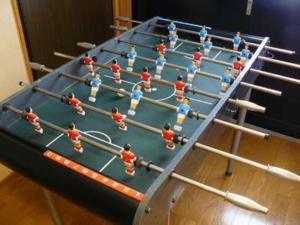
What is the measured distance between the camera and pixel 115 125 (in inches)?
58.6

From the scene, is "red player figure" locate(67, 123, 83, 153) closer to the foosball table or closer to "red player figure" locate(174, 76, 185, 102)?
the foosball table

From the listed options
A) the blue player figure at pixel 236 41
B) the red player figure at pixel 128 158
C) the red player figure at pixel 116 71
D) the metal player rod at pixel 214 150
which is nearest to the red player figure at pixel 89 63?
the red player figure at pixel 116 71

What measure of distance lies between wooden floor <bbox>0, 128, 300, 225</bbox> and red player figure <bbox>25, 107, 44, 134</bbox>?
771mm

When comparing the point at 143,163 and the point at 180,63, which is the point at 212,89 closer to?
the point at 180,63

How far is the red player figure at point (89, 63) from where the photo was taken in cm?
179

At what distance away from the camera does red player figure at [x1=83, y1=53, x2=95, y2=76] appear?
1.79m

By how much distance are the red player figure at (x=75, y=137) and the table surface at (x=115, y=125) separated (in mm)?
20

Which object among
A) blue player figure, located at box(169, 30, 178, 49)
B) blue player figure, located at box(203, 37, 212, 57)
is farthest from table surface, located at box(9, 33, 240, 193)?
blue player figure, located at box(169, 30, 178, 49)

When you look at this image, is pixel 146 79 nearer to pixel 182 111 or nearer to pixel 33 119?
pixel 182 111

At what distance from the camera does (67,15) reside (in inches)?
102

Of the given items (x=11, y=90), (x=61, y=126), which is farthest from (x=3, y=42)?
(x=61, y=126)

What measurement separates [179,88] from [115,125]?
35cm

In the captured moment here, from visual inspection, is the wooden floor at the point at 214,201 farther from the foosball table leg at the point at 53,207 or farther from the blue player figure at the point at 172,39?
the blue player figure at the point at 172,39

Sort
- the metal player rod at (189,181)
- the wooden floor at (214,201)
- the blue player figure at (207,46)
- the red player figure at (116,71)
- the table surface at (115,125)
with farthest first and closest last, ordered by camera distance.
Answer: 1. the wooden floor at (214,201)
2. the blue player figure at (207,46)
3. the red player figure at (116,71)
4. the table surface at (115,125)
5. the metal player rod at (189,181)
